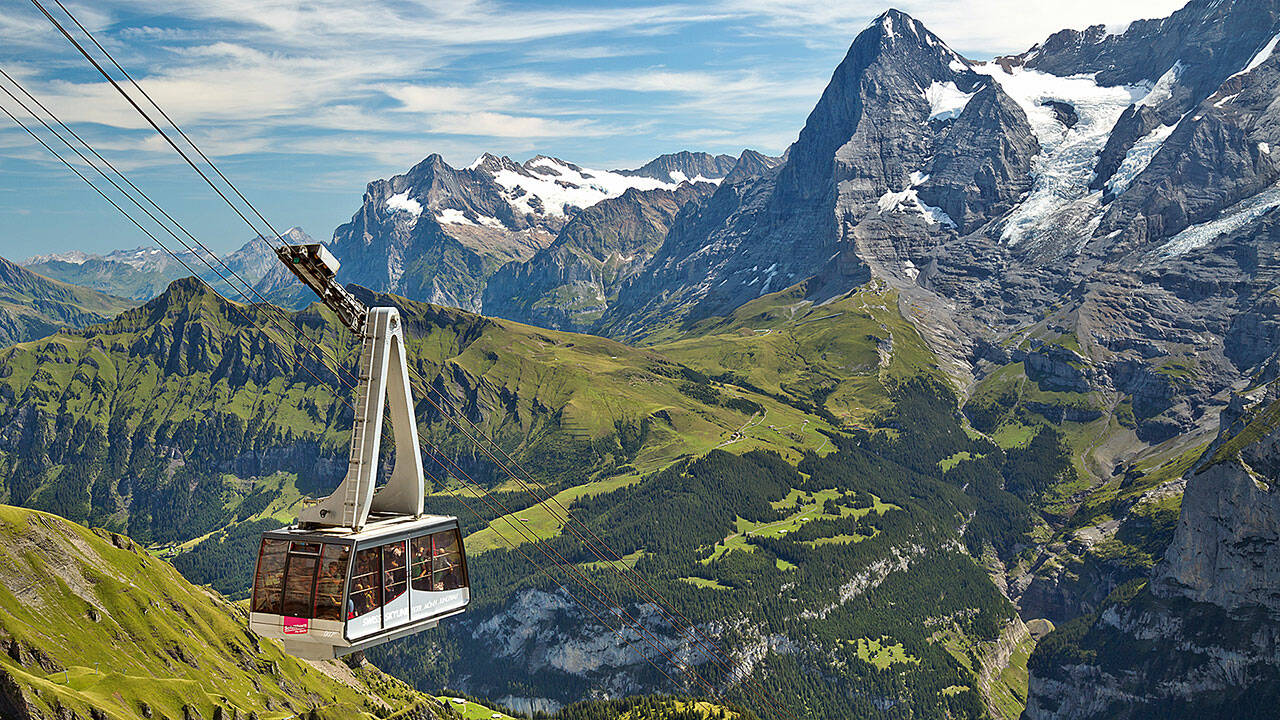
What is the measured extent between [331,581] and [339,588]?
0.43 m

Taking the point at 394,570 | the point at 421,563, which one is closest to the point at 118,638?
the point at 421,563

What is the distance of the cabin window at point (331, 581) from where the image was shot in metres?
35.7

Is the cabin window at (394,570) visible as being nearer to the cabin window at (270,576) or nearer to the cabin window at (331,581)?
the cabin window at (331,581)

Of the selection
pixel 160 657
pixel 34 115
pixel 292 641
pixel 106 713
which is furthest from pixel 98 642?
pixel 34 115

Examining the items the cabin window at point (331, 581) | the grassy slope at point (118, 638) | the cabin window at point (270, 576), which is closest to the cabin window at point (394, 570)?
the cabin window at point (331, 581)

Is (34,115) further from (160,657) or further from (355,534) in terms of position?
(160,657)

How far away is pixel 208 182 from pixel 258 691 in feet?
569

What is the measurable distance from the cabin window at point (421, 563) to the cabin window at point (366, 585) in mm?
1804

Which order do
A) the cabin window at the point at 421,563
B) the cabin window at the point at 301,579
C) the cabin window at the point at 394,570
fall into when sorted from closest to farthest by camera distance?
the cabin window at the point at 301,579
the cabin window at the point at 394,570
the cabin window at the point at 421,563

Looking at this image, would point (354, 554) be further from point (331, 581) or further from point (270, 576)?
point (270, 576)

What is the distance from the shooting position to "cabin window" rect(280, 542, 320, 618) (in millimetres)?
35969

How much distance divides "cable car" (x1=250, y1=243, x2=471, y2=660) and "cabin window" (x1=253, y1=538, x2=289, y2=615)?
0.04 m

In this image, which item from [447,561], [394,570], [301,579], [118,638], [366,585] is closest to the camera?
[301,579]

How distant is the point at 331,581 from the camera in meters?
35.8
